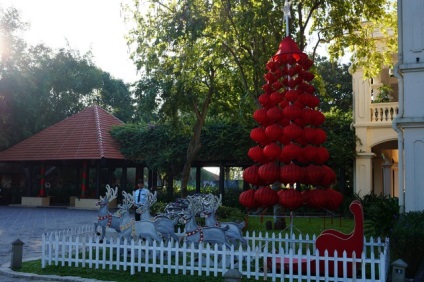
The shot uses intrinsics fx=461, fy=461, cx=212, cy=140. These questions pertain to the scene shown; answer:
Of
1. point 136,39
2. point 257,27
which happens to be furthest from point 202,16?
point 136,39

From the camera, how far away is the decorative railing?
67.3 ft

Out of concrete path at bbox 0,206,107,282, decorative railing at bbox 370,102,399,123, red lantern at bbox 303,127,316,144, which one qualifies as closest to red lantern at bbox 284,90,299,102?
red lantern at bbox 303,127,316,144

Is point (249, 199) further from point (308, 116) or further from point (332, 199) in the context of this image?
point (308, 116)

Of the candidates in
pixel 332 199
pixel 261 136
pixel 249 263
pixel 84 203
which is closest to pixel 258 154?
pixel 261 136

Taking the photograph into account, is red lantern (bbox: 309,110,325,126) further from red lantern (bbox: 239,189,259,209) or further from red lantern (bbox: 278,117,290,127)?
red lantern (bbox: 239,189,259,209)

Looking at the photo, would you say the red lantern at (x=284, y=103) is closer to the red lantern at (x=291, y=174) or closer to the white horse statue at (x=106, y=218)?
the red lantern at (x=291, y=174)

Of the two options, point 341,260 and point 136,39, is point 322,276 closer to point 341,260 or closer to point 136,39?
point 341,260

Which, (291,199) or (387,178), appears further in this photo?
(387,178)

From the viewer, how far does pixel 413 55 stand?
400 inches

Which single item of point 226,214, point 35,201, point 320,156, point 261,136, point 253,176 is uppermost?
point 261,136

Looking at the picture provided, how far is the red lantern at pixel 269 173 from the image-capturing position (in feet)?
28.5

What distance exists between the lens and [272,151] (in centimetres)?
870

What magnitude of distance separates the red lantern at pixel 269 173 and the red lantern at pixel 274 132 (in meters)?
0.53

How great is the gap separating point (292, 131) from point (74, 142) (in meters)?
23.2
